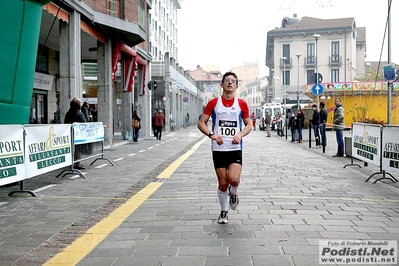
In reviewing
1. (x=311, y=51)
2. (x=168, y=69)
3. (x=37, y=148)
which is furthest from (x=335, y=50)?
(x=37, y=148)

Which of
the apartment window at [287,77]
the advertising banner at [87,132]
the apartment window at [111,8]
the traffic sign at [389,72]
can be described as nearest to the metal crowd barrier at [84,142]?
the advertising banner at [87,132]

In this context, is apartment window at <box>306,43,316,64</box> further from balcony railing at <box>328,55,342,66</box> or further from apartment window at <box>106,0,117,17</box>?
apartment window at <box>106,0,117,17</box>

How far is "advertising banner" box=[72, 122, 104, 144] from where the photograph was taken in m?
11.0

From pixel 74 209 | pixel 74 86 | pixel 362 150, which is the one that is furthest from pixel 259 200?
pixel 74 86

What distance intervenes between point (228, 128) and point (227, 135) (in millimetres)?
90

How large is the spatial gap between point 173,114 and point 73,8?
28625 millimetres

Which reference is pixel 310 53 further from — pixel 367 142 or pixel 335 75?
pixel 367 142

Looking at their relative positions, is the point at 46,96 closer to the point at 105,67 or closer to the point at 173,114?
the point at 105,67

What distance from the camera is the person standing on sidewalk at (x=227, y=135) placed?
5840 millimetres

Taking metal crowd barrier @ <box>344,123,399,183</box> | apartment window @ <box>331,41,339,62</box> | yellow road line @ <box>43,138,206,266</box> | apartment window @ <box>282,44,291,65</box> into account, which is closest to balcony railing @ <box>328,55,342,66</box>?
apartment window @ <box>331,41,339,62</box>

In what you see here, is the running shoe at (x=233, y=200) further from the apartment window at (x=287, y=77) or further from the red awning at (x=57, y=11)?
the apartment window at (x=287, y=77)

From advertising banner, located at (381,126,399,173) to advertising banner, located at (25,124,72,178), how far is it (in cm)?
657

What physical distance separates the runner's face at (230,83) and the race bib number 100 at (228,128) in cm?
41

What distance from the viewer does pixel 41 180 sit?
404 inches
